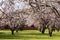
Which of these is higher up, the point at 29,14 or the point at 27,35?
the point at 29,14

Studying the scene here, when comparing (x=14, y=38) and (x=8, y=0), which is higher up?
(x=8, y=0)

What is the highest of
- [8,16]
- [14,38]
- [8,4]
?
[8,4]

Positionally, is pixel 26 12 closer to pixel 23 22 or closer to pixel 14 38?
pixel 23 22

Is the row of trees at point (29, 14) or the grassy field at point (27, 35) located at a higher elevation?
the row of trees at point (29, 14)

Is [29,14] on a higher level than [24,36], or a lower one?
higher

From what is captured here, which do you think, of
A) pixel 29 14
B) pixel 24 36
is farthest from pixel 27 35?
pixel 29 14

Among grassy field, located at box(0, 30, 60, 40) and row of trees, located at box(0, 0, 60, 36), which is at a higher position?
row of trees, located at box(0, 0, 60, 36)

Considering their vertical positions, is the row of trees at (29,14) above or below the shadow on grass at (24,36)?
above

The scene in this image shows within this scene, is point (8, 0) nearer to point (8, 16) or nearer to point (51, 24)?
point (8, 16)

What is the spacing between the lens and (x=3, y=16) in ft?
6.79

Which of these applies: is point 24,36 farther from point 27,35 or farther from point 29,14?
point 29,14

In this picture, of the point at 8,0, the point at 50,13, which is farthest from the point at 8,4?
the point at 50,13

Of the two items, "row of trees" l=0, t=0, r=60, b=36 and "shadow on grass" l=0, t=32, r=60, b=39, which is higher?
"row of trees" l=0, t=0, r=60, b=36

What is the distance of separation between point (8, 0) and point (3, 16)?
0.85 feet
